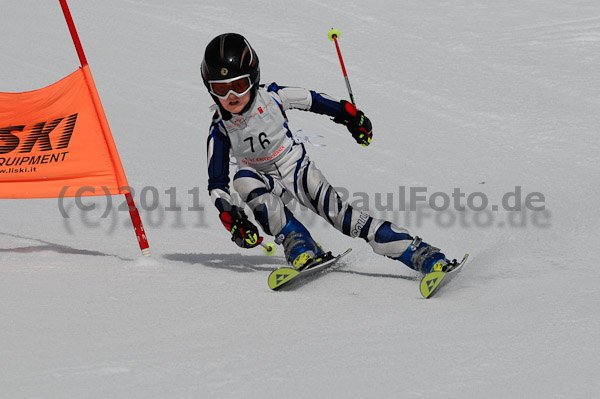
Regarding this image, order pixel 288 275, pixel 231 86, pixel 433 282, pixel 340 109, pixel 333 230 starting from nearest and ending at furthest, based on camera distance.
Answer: pixel 433 282 < pixel 288 275 < pixel 231 86 < pixel 340 109 < pixel 333 230

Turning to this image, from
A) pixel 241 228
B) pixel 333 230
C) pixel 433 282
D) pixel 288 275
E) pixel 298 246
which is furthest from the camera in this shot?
pixel 333 230

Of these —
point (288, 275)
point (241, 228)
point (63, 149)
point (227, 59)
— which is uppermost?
point (227, 59)

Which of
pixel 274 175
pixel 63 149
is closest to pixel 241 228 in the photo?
pixel 274 175

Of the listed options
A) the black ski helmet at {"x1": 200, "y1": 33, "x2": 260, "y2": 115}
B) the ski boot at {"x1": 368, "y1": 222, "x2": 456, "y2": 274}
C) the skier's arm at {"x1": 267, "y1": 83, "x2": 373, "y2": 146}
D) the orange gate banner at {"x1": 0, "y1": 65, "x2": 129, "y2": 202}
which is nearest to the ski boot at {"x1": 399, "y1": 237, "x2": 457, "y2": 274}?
the ski boot at {"x1": 368, "y1": 222, "x2": 456, "y2": 274}

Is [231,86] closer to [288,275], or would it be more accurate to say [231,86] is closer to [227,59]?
[227,59]

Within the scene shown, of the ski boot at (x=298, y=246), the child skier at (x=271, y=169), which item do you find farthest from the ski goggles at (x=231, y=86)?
the ski boot at (x=298, y=246)

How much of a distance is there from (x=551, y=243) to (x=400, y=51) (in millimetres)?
6717

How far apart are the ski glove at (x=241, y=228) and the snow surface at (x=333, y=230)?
0.27m

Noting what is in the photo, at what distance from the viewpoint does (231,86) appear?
5262 mm

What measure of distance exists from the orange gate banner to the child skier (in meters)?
0.82

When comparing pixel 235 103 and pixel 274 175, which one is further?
pixel 274 175

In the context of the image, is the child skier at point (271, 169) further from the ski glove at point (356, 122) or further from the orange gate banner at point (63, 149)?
the orange gate banner at point (63, 149)

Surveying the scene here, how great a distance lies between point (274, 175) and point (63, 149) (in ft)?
4.94

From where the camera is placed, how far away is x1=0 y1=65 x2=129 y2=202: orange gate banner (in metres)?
5.86
